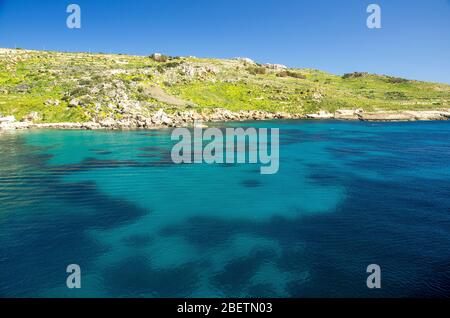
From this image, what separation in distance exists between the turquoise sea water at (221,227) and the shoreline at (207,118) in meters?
29.6

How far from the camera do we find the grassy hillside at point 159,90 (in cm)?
7731

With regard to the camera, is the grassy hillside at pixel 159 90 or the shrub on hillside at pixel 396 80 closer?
the grassy hillside at pixel 159 90

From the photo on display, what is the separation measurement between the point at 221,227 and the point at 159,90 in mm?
83877

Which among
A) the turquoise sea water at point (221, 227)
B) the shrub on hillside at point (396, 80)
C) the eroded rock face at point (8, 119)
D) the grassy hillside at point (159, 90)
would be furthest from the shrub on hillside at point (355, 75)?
the eroded rock face at point (8, 119)

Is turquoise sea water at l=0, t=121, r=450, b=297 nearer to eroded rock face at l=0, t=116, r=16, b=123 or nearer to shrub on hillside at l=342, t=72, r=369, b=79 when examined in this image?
eroded rock face at l=0, t=116, r=16, b=123

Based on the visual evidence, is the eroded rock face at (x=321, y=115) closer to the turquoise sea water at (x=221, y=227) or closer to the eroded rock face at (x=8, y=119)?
the turquoise sea water at (x=221, y=227)

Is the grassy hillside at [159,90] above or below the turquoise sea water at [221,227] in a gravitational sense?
above

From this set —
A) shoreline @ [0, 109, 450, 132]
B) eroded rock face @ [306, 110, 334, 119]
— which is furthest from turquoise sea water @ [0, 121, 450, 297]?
eroded rock face @ [306, 110, 334, 119]

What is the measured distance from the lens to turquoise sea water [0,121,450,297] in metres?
15.3

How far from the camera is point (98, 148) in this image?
158 feet

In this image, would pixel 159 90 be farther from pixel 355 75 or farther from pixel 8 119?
pixel 355 75

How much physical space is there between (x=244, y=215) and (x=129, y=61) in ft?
406
